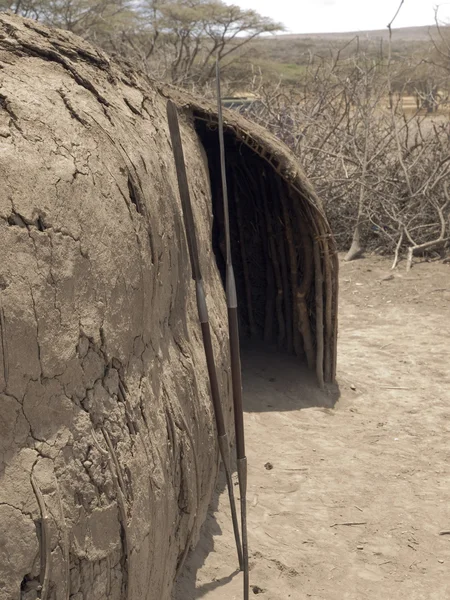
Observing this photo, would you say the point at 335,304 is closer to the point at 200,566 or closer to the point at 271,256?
the point at 271,256

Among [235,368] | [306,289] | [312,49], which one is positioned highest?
[312,49]

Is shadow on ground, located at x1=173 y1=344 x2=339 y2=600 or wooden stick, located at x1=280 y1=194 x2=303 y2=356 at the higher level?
wooden stick, located at x1=280 y1=194 x2=303 y2=356

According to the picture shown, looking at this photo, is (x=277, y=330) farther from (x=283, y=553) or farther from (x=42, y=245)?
(x=42, y=245)

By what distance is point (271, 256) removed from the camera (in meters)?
5.65

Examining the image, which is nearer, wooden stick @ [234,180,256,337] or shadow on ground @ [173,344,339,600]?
shadow on ground @ [173,344,339,600]

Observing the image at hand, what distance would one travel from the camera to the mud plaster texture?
1.88m

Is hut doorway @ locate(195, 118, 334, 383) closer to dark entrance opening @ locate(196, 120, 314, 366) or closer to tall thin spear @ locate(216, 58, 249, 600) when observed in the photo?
dark entrance opening @ locate(196, 120, 314, 366)

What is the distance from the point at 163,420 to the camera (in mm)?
2615

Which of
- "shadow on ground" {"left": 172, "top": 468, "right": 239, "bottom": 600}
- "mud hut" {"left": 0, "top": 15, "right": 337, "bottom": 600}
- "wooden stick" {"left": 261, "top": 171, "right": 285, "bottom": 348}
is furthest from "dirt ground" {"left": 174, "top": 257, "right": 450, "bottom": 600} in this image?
"mud hut" {"left": 0, "top": 15, "right": 337, "bottom": 600}

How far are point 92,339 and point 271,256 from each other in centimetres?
357

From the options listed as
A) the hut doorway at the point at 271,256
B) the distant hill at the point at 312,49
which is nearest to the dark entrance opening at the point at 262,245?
the hut doorway at the point at 271,256

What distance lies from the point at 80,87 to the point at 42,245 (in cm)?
84

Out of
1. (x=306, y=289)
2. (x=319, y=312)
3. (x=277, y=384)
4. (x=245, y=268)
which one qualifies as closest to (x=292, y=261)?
(x=306, y=289)

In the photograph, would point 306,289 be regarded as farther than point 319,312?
Yes
